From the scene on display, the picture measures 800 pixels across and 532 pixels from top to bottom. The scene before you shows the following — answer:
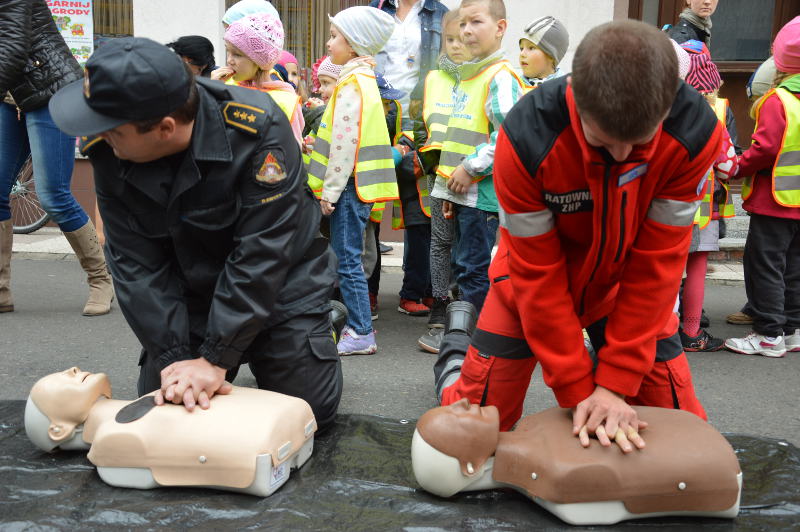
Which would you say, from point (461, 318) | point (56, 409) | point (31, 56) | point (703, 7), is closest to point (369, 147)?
point (461, 318)

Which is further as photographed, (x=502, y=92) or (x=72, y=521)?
(x=502, y=92)

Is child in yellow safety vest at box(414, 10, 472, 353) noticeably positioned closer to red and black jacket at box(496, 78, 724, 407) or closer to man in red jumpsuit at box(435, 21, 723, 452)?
man in red jumpsuit at box(435, 21, 723, 452)

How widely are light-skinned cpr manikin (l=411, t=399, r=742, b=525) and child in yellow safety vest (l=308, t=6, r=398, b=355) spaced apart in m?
1.78

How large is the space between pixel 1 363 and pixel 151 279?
156 cm

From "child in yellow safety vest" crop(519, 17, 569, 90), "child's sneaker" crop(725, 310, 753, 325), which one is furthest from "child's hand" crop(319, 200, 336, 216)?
"child's sneaker" crop(725, 310, 753, 325)

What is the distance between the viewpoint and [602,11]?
6.77 meters

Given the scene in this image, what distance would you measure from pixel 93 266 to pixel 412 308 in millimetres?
1884

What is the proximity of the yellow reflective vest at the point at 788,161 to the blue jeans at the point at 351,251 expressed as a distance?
2.07 metres

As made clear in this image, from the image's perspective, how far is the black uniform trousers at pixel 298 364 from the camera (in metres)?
2.56

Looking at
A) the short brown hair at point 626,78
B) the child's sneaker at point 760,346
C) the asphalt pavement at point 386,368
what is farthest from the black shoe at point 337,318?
the child's sneaker at point 760,346

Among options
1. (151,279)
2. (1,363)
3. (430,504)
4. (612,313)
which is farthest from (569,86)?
(1,363)

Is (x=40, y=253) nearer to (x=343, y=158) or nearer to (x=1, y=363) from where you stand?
(x=1, y=363)

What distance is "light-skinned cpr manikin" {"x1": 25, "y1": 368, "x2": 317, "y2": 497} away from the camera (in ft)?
6.75

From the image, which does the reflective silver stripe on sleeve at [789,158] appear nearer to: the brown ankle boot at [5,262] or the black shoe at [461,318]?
the black shoe at [461,318]
